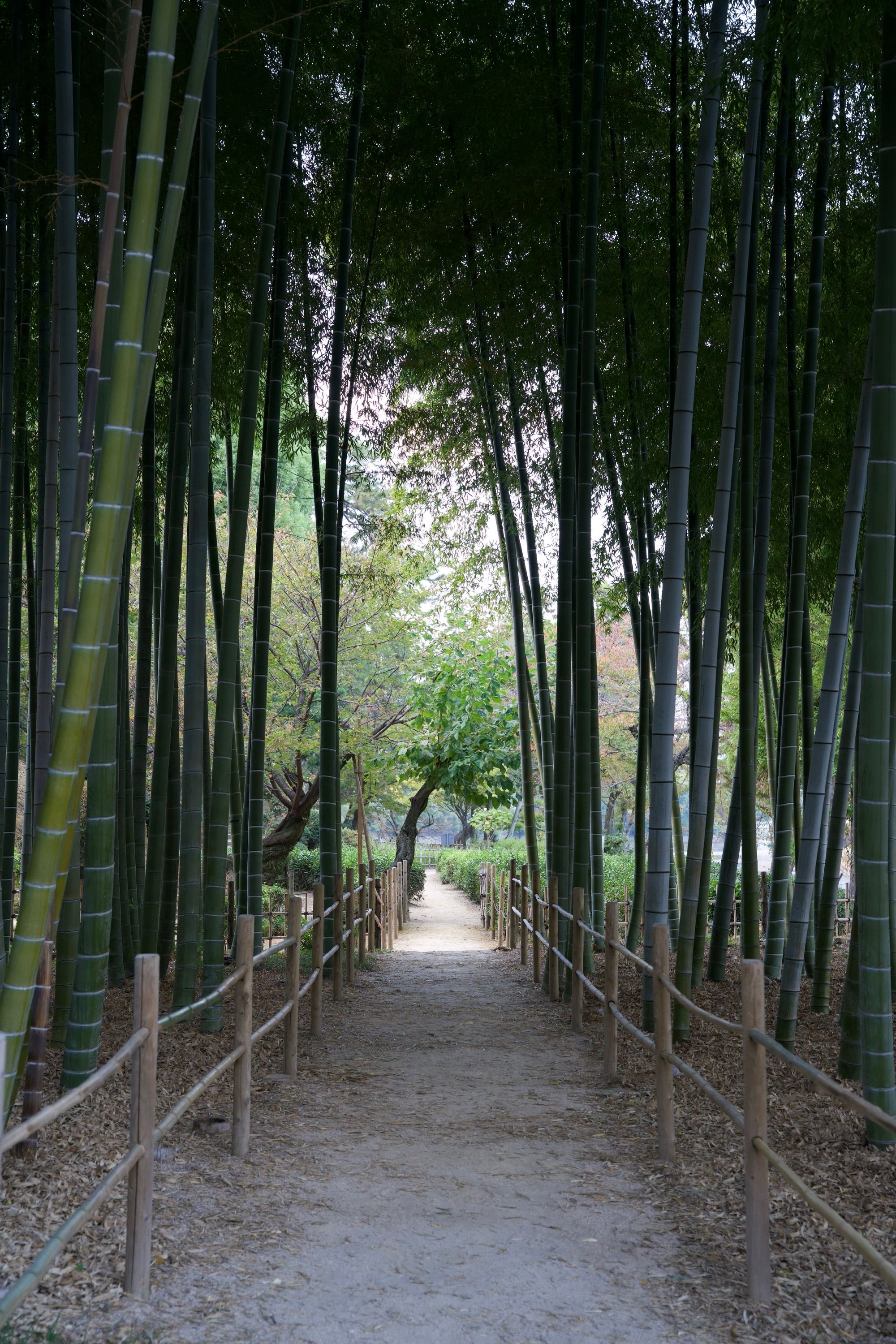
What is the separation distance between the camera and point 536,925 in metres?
6.49

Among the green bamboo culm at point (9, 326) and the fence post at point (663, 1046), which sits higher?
the green bamboo culm at point (9, 326)

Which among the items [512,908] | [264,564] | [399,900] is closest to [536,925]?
[512,908]

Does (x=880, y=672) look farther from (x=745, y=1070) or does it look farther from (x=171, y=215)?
(x=171, y=215)

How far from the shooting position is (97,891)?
2.71 meters

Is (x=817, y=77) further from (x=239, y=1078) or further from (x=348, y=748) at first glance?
(x=348, y=748)

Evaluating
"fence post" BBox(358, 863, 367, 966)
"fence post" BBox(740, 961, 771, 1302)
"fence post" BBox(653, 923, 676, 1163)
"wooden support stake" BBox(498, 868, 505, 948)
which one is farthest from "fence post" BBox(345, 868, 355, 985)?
"fence post" BBox(740, 961, 771, 1302)

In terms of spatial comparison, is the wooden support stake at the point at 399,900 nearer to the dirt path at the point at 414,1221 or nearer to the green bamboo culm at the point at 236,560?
the green bamboo culm at the point at 236,560

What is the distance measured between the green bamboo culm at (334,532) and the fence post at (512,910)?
291 cm

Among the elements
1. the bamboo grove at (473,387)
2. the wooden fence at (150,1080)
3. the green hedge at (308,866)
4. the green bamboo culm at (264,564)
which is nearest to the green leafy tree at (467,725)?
the green hedge at (308,866)

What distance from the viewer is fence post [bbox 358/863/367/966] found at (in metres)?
7.00

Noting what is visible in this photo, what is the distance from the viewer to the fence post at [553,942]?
5496 mm

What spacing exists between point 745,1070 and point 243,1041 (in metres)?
1.46

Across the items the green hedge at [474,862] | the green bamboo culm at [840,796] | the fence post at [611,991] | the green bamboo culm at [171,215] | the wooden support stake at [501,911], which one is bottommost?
the green hedge at [474,862]

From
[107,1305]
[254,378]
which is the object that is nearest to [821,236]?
[254,378]
